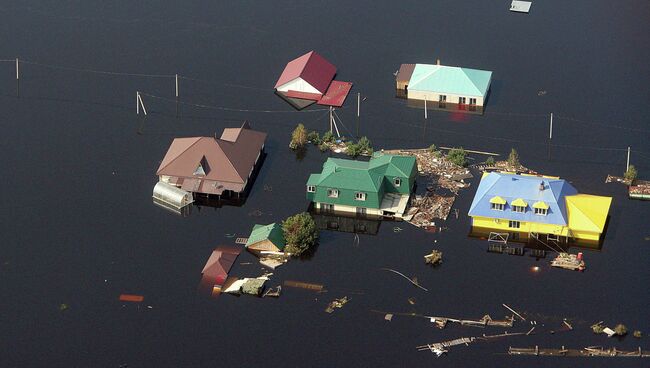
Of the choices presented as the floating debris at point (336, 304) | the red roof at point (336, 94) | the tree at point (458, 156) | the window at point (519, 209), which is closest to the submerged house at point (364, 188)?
the tree at point (458, 156)

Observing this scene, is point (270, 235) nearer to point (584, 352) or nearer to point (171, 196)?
point (171, 196)

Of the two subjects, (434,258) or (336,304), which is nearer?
(336,304)

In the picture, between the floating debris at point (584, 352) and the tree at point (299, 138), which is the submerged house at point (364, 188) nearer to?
the tree at point (299, 138)

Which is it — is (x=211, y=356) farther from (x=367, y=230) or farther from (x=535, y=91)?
(x=535, y=91)

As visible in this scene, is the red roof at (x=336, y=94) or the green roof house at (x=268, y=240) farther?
the red roof at (x=336, y=94)

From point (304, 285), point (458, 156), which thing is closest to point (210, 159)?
point (304, 285)

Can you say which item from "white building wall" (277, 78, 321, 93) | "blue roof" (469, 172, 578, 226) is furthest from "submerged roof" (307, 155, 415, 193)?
"white building wall" (277, 78, 321, 93)
